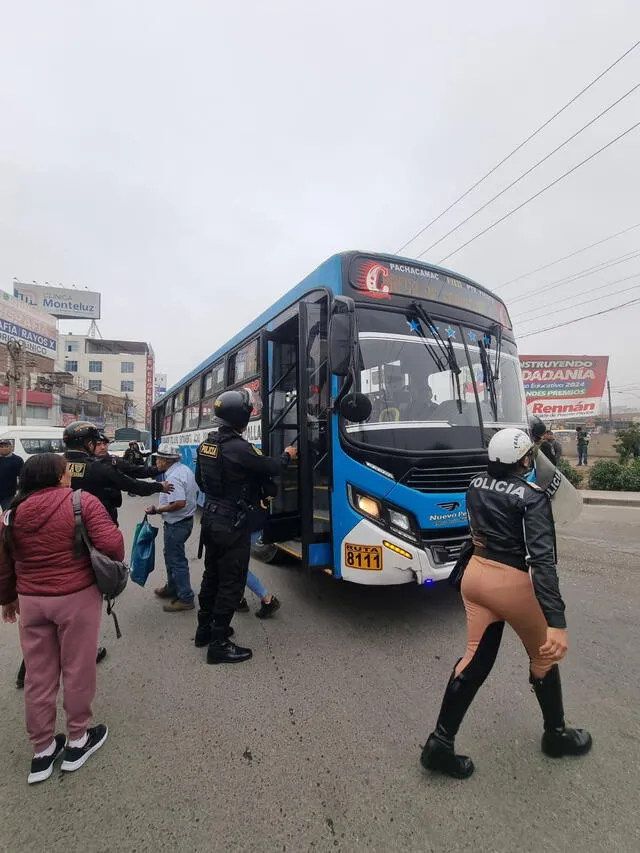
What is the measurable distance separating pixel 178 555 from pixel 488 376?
3.69 metres

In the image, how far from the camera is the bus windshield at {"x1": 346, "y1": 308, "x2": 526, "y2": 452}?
3727 millimetres

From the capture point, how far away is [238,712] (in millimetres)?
2742

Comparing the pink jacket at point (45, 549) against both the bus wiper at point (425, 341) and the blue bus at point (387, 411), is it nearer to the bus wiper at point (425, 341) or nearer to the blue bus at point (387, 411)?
the blue bus at point (387, 411)

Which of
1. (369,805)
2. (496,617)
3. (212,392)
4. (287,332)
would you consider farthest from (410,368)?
(212,392)

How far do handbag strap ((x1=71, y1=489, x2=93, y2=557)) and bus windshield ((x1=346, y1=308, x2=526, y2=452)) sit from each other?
2088 mm

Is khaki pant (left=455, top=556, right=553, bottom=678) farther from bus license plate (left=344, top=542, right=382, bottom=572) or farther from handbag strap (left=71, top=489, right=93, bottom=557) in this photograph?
handbag strap (left=71, top=489, right=93, bottom=557)

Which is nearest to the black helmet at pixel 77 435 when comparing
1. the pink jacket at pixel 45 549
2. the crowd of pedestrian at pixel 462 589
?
the crowd of pedestrian at pixel 462 589

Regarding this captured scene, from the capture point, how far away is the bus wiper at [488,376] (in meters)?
4.28

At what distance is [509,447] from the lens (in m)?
2.25

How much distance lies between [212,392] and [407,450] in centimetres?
504

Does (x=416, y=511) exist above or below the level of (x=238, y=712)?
above

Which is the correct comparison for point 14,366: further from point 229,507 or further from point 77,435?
point 229,507

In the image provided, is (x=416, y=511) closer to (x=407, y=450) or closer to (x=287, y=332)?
(x=407, y=450)

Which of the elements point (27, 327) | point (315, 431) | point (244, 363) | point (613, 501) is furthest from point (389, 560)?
point (27, 327)
